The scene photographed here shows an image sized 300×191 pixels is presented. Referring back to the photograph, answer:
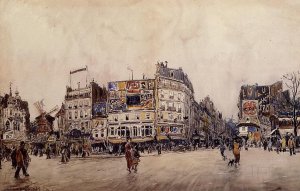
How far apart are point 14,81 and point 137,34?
1.58 meters

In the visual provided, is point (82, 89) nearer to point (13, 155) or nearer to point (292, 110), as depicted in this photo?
point (13, 155)

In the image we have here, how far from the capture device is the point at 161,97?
722 centimetres


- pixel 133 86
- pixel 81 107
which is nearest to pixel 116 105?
pixel 133 86

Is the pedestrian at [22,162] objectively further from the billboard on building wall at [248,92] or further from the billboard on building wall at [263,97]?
the billboard on building wall at [263,97]

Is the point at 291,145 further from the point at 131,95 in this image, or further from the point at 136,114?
the point at 131,95

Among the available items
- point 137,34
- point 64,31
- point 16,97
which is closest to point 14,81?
point 16,97

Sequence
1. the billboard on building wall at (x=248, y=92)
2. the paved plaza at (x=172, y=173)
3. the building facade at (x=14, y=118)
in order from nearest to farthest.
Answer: the paved plaza at (x=172, y=173)
the billboard on building wall at (x=248, y=92)
the building facade at (x=14, y=118)

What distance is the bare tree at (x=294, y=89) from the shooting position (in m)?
7.07

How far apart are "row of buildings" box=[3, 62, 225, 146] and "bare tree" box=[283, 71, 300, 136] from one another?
2.67 feet

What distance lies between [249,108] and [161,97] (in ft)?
3.30

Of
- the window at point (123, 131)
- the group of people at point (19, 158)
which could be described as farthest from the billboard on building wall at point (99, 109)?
the group of people at point (19, 158)

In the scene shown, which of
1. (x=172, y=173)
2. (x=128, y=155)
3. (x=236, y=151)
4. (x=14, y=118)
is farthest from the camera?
(x=14, y=118)

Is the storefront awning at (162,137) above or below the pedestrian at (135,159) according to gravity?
above

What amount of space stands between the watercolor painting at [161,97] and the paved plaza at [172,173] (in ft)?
0.04
